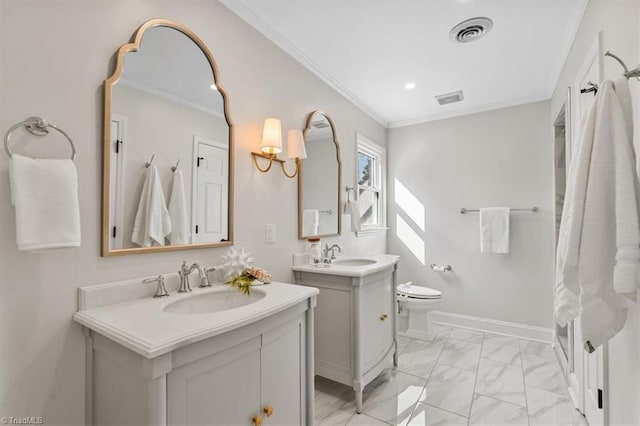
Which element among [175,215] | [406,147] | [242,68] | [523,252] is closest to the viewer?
[175,215]

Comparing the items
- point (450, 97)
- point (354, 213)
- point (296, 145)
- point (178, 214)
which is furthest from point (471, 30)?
point (178, 214)

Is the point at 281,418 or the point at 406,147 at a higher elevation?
the point at 406,147

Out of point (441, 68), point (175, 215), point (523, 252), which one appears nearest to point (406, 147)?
point (441, 68)

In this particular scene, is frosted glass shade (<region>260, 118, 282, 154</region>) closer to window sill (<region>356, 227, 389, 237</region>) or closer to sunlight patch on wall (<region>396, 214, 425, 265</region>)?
window sill (<region>356, 227, 389, 237</region>)

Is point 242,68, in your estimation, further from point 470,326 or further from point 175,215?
point 470,326

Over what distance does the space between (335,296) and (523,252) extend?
2.28m

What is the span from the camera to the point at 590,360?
1684 millimetres

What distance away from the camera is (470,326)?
3324mm

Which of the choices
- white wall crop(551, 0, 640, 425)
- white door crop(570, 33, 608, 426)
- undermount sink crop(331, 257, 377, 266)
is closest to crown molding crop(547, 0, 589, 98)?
white wall crop(551, 0, 640, 425)

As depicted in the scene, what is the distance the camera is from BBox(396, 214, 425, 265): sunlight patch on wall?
365 cm

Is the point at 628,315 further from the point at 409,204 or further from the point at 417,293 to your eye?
the point at 409,204

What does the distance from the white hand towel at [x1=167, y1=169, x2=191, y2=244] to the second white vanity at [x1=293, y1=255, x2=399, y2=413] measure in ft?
2.86

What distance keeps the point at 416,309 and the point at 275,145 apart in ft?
7.19

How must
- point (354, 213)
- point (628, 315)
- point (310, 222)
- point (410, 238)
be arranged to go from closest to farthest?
point (628, 315) < point (310, 222) < point (354, 213) < point (410, 238)
